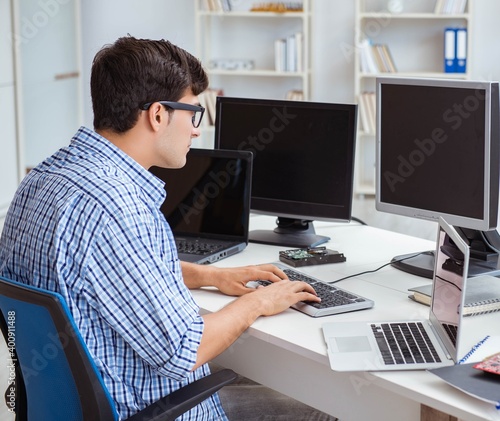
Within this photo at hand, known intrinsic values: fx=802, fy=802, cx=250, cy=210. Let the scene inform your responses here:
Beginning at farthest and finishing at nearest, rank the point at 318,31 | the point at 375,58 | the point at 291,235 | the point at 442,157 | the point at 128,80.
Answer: the point at 318,31, the point at 375,58, the point at 291,235, the point at 442,157, the point at 128,80

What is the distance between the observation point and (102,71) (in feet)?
5.67

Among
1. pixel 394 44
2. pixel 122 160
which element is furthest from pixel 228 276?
pixel 394 44

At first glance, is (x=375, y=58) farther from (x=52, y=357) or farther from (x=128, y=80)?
(x=52, y=357)

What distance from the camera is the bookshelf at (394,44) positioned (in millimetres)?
6066

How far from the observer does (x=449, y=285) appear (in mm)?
1689

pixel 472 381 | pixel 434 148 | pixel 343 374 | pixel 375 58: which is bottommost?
pixel 343 374

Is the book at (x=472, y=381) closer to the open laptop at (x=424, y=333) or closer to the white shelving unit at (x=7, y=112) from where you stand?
the open laptop at (x=424, y=333)

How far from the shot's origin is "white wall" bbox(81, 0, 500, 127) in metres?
6.11

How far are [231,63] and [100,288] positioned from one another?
5059mm

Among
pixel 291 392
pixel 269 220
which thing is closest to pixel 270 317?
pixel 291 392

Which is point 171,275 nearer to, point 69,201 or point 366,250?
point 69,201

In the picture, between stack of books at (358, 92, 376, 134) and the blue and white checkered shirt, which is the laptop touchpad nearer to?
the blue and white checkered shirt

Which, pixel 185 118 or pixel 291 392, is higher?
pixel 185 118

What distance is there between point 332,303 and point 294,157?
0.80 metres
